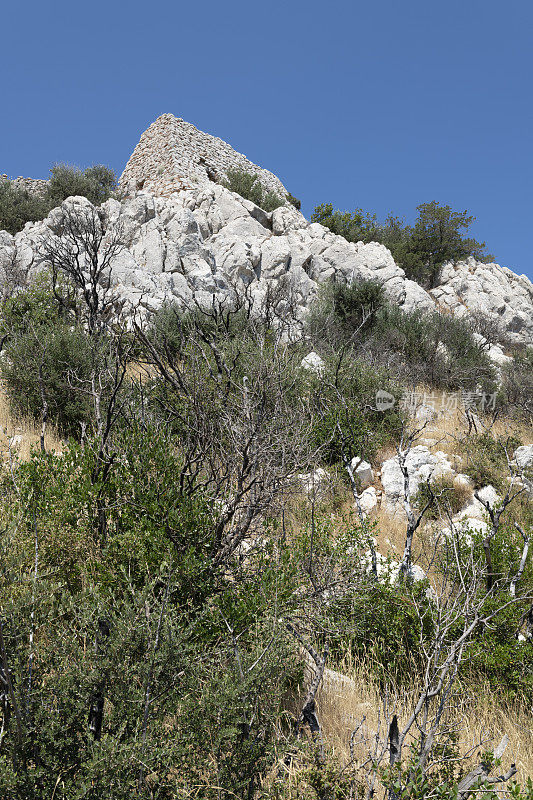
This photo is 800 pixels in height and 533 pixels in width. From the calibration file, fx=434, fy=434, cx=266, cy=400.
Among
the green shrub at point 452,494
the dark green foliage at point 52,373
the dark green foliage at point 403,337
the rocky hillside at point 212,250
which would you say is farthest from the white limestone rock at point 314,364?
the rocky hillside at point 212,250

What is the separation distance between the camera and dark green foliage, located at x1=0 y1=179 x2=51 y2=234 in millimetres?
17438

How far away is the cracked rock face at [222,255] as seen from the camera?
43.9ft

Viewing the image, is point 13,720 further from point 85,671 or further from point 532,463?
point 532,463

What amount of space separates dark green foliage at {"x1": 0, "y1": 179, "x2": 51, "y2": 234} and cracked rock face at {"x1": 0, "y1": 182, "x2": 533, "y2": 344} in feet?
7.15

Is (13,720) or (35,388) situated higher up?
(35,388)

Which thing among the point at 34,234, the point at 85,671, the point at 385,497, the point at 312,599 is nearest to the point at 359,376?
the point at 385,497

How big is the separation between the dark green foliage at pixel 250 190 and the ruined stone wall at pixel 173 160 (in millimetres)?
795

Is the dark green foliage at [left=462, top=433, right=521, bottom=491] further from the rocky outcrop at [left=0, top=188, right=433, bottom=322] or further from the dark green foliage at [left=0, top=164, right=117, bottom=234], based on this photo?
the dark green foliage at [left=0, top=164, right=117, bottom=234]

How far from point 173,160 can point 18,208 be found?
6952 millimetres

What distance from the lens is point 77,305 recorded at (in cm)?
1052

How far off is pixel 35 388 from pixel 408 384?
829cm

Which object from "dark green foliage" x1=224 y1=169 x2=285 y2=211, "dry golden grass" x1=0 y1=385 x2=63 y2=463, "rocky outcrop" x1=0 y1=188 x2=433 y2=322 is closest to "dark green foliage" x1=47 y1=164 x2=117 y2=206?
"rocky outcrop" x1=0 y1=188 x2=433 y2=322

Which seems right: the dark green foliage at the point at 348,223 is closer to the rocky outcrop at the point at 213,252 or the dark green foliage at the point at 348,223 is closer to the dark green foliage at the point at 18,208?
the rocky outcrop at the point at 213,252

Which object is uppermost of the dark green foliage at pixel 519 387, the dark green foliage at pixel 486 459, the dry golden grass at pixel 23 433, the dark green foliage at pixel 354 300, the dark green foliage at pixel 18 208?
the dark green foliage at pixel 18 208
